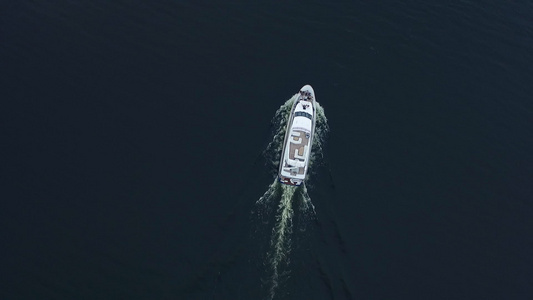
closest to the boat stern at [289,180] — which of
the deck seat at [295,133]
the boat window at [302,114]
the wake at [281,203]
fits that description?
the wake at [281,203]

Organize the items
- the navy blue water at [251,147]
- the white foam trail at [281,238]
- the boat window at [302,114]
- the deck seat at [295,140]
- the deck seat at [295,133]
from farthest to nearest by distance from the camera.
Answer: the boat window at [302,114] < the deck seat at [295,133] < the deck seat at [295,140] < the navy blue water at [251,147] < the white foam trail at [281,238]

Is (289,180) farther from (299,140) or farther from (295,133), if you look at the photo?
(295,133)

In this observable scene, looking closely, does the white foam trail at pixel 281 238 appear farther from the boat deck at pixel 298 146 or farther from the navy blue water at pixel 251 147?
the boat deck at pixel 298 146

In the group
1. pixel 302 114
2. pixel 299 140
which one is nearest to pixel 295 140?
pixel 299 140

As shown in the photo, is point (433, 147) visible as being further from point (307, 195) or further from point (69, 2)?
point (69, 2)

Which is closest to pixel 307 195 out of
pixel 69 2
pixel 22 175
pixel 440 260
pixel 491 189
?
pixel 440 260

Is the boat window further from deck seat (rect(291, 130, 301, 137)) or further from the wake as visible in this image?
deck seat (rect(291, 130, 301, 137))
